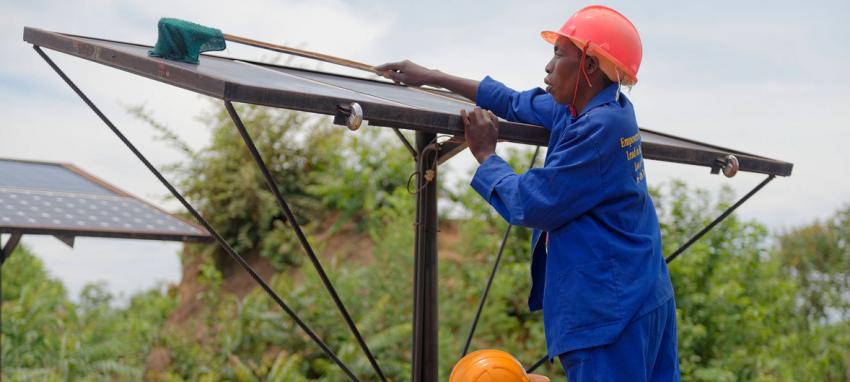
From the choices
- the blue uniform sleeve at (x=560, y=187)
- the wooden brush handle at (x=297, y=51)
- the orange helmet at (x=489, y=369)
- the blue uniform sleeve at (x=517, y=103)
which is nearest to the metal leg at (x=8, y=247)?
the wooden brush handle at (x=297, y=51)

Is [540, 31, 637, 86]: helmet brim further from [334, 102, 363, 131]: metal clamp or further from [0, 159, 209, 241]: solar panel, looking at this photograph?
[0, 159, 209, 241]: solar panel

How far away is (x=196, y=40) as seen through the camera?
105 inches

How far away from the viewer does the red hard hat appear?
2.58m

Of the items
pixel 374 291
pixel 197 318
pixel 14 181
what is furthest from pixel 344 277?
pixel 14 181

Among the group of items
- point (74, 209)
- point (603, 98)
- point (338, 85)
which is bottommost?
point (74, 209)

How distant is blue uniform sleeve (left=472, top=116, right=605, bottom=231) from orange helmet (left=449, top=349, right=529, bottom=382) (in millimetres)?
452

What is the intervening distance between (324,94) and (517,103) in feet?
3.30

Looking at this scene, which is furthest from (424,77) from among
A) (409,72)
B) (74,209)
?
(74,209)

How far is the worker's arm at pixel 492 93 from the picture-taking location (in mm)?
3035

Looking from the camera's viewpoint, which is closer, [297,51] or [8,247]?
[297,51]

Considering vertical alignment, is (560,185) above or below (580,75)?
below

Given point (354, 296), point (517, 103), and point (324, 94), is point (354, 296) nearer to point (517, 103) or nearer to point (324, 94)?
point (517, 103)

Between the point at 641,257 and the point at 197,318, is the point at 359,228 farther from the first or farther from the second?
the point at 641,257

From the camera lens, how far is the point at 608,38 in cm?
258
